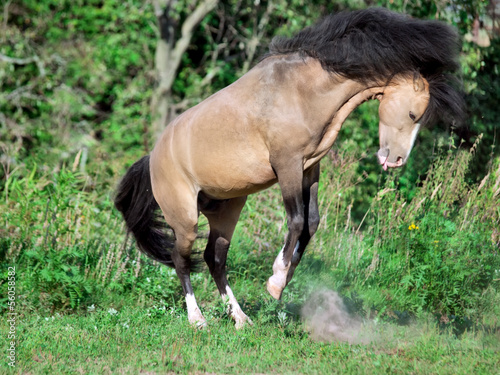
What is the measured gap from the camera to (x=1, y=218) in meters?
6.56

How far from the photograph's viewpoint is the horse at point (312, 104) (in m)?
4.26

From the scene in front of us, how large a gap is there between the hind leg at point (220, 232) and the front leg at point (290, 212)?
1100 mm

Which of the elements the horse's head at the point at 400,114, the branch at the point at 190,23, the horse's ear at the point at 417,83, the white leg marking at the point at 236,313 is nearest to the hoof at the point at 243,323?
the white leg marking at the point at 236,313

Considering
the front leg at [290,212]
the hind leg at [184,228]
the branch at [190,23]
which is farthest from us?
the branch at [190,23]

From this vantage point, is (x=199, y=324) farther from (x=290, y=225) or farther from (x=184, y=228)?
(x=290, y=225)

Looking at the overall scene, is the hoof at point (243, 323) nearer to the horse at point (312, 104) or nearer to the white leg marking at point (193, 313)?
the white leg marking at point (193, 313)

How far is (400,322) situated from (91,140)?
30.8ft

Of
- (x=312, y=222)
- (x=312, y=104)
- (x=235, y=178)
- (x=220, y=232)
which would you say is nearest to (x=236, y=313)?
(x=220, y=232)

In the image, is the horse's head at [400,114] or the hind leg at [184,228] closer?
the horse's head at [400,114]

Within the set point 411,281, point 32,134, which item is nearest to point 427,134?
point 411,281

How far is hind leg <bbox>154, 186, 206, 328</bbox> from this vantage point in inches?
204

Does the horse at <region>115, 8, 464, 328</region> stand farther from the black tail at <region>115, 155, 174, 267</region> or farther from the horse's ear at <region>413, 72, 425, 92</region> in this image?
the black tail at <region>115, 155, 174, 267</region>

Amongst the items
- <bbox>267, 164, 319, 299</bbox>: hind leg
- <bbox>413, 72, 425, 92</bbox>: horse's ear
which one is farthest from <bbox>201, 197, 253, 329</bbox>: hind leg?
<bbox>413, 72, 425, 92</bbox>: horse's ear

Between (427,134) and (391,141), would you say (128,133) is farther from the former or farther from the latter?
(391,141)
